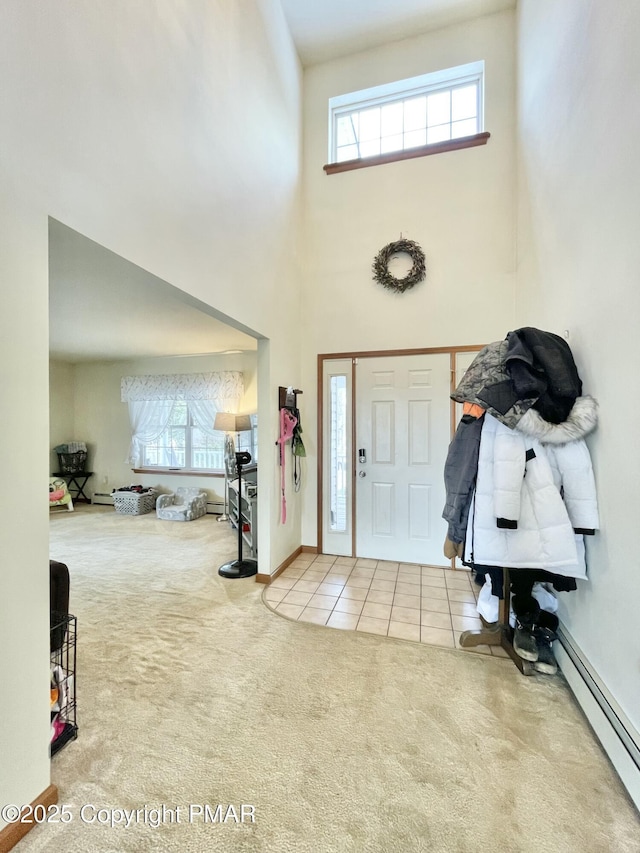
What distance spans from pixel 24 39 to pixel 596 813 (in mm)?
3206

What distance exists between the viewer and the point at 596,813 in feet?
4.19

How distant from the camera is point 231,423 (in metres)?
4.99

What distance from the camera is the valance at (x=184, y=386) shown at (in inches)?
216

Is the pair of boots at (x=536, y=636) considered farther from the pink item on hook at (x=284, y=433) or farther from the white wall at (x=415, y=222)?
the white wall at (x=415, y=222)

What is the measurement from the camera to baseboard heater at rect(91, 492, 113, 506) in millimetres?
6148

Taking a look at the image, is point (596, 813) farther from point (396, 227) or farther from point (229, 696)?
point (396, 227)

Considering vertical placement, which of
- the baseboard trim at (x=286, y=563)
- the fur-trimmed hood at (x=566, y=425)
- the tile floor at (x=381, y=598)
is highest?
the fur-trimmed hood at (x=566, y=425)

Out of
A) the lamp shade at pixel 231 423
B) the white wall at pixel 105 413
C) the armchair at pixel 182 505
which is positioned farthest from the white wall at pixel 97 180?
the white wall at pixel 105 413

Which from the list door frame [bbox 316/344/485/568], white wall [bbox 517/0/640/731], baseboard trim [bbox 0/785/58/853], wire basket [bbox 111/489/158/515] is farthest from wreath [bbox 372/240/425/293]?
wire basket [bbox 111/489/158/515]

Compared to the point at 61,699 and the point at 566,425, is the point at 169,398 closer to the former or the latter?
the point at 61,699

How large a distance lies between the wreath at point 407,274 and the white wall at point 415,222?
7 cm

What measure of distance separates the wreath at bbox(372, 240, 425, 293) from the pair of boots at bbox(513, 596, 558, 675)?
2743 mm

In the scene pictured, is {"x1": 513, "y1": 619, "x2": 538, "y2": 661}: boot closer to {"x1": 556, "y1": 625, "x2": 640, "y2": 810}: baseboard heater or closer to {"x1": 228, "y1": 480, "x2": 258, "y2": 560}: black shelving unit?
{"x1": 556, "y1": 625, "x2": 640, "y2": 810}: baseboard heater

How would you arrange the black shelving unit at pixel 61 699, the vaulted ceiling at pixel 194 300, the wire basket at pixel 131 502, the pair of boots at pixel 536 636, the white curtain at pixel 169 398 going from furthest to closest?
the white curtain at pixel 169 398 → the wire basket at pixel 131 502 → the vaulted ceiling at pixel 194 300 → the pair of boots at pixel 536 636 → the black shelving unit at pixel 61 699
